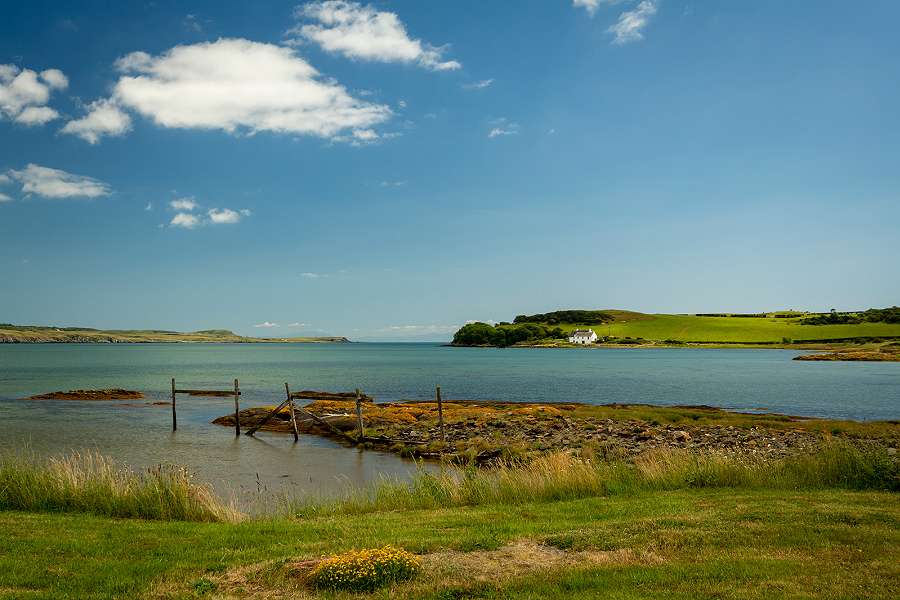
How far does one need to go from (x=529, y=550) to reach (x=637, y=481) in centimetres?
630

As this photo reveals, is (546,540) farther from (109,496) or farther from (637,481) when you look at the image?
(109,496)

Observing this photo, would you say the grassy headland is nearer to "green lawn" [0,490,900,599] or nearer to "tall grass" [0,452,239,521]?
"green lawn" [0,490,900,599]

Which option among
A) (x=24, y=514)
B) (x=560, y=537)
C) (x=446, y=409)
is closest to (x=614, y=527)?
(x=560, y=537)

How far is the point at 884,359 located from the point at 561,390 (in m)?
80.1

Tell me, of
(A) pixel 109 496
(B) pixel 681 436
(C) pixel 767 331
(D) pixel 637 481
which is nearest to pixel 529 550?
(D) pixel 637 481

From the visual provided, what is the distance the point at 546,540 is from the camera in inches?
376

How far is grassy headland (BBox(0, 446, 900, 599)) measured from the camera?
24.8 feet

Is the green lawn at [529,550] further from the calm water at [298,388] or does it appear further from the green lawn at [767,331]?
the green lawn at [767,331]

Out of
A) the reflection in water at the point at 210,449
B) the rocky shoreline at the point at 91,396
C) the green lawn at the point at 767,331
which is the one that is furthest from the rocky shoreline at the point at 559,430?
the green lawn at the point at 767,331

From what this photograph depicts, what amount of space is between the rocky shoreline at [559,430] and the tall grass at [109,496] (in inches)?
540

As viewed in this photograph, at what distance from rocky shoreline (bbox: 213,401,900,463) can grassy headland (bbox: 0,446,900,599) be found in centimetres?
1044

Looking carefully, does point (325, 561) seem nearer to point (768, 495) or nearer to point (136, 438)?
point (768, 495)

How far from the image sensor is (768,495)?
41.3 ft

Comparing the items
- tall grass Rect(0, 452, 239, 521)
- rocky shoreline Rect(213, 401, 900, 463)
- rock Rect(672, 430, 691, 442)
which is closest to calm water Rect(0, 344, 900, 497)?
rocky shoreline Rect(213, 401, 900, 463)
